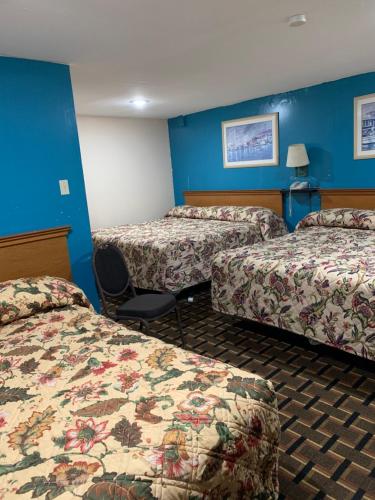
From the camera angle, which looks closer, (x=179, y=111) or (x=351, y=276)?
(x=351, y=276)

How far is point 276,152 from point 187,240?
1.69m

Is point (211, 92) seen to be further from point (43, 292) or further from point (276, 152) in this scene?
point (43, 292)

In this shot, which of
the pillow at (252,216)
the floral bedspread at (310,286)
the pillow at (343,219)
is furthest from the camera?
the pillow at (252,216)

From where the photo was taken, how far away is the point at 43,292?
7.57ft

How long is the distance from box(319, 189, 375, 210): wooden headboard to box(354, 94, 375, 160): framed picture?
1.19 ft

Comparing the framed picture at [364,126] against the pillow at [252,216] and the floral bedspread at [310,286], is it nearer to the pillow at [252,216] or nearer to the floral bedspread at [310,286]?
the floral bedspread at [310,286]

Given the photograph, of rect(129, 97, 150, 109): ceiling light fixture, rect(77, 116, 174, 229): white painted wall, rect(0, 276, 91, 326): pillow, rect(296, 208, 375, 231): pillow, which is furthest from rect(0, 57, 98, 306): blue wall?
rect(296, 208, 375, 231): pillow

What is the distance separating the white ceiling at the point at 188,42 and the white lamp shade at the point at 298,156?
0.66 m

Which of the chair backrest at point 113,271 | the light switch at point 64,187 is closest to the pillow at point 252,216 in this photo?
the chair backrest at point 113,271

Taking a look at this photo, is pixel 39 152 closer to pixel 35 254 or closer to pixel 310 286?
pixel 35 254

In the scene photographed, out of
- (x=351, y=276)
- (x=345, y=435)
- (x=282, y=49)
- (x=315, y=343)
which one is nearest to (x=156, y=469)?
(x=345, y=435)

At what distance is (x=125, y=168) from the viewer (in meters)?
5.46

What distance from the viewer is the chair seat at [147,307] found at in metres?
2.62

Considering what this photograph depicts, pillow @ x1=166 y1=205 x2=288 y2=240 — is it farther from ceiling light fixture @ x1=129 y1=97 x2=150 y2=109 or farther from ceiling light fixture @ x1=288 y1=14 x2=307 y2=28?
ceiling light fixture @ x1=288 y1=14 x2=307 y2=28
